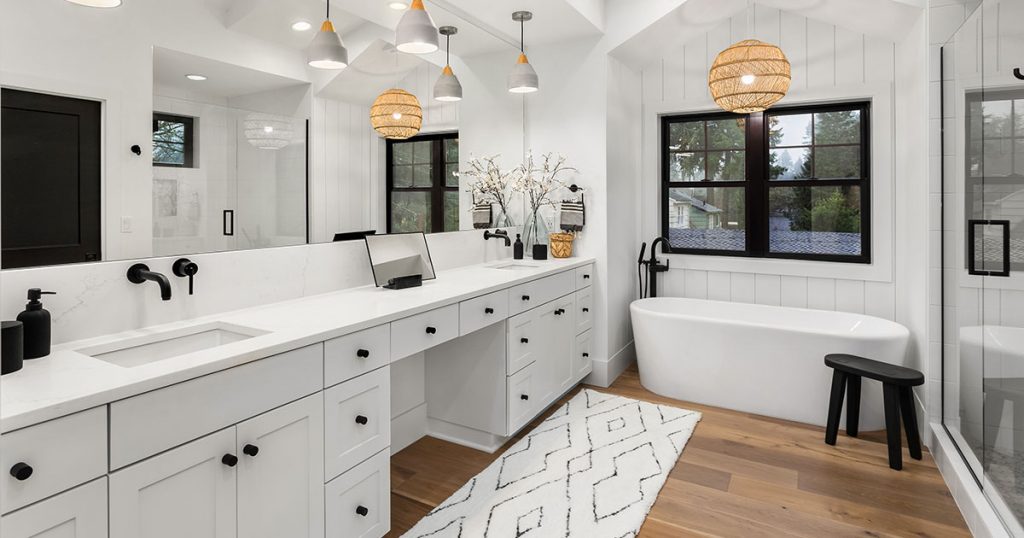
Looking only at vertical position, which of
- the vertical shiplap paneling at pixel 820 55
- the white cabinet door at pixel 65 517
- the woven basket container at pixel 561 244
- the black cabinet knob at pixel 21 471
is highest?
the vertical shiplap paneling at pixel 820 55

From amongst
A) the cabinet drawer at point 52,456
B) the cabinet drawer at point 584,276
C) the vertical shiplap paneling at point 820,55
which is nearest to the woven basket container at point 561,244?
the cabinet drawer at point 584,276

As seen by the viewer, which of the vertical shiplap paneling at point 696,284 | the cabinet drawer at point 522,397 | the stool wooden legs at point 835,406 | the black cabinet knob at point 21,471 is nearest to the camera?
the black cabinet knob at point 21,471

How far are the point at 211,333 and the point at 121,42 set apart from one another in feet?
3.07

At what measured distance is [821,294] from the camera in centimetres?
399

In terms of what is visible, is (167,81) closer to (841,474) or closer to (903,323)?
(841,474)

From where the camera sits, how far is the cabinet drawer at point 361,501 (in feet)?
5.71

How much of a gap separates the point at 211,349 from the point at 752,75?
9.84 feet

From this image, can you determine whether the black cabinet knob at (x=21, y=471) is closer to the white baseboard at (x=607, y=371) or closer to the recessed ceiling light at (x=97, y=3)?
the recessed ceiling light at (x=97, y=3)

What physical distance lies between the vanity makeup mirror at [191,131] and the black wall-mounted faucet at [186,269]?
0.15 feet

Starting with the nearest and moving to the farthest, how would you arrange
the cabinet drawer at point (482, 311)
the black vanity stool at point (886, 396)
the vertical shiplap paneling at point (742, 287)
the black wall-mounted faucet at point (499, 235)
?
the cabinet drawer at point (482, 311) → the black vanity stool at point (886, 396) → the black wall-mounted faucet at point (499, 235) → the vertical shiplap paneling at point (742, 287)

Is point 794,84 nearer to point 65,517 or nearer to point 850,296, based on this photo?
point 850,296

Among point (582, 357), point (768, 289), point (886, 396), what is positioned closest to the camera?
point (886, 396)

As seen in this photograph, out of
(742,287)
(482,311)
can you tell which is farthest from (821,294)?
(482,311)

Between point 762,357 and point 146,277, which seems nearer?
point 146,277
